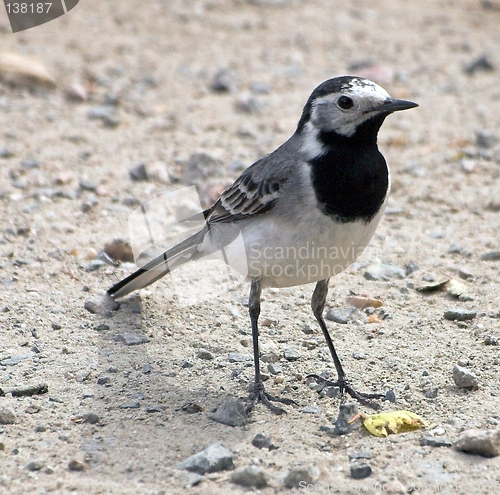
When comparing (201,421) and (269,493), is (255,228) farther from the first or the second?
(269,493)

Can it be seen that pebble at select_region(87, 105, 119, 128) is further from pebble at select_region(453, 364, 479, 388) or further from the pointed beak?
pebble at select_region(453, 364, 479, 388)

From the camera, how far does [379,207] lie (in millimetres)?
5848

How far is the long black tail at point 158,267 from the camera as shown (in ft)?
22.9

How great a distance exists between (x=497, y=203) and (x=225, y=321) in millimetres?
3765

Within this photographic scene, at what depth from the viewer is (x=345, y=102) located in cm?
581

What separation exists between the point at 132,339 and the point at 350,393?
182cm

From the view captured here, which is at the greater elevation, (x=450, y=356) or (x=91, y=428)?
(x=91, y=428)

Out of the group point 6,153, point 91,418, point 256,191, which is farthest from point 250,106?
point 91,418

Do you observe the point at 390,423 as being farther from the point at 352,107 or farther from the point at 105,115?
the point at 105,115

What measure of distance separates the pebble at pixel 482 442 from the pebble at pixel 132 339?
2.69 meters

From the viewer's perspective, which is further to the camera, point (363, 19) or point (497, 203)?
point (363, 19)

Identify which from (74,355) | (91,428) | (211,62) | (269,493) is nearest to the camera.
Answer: (269,493)

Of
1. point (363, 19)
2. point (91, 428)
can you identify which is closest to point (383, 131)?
point (363, 19)

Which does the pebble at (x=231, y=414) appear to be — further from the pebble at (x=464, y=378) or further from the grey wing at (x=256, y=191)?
the pebble at (x=464, y=378)
